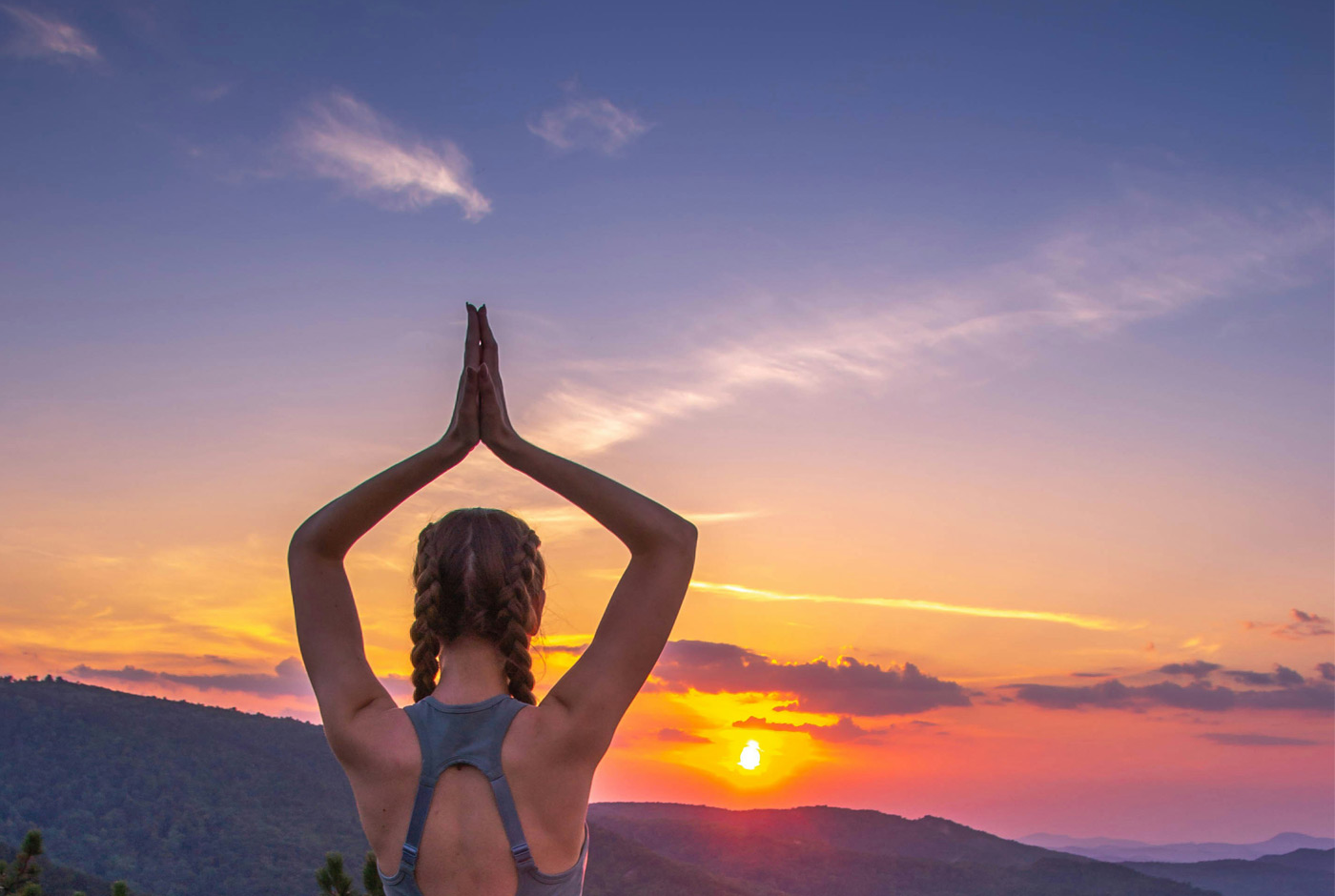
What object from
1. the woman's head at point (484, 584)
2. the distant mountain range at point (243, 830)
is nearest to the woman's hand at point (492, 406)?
the woman's head at point (484, 584)

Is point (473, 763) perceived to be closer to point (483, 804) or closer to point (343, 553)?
point (483, 804)

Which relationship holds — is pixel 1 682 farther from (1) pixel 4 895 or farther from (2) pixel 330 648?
(2) pixel 330 648

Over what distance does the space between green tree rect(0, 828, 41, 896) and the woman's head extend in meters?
23.1

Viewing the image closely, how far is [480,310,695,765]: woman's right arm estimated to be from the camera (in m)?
2.23

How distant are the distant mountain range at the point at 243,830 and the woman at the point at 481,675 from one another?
301ft

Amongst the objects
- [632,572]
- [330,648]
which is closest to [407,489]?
[330,648]

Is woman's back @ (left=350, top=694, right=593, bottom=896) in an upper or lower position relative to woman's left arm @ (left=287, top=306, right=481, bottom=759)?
lower

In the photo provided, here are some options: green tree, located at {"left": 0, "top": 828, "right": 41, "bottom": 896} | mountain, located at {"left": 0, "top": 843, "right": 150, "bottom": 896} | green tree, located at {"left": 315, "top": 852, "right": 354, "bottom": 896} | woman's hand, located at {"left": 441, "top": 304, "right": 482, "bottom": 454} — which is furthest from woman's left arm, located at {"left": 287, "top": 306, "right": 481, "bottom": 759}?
mountain, located at {"left": 0, "top": 843, "right": 150, "bottom": 896}

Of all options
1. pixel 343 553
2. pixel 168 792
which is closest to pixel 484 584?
pixel 343 553

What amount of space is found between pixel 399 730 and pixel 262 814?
142 metres

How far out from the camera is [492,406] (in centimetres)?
255

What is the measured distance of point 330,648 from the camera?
2512 millimetres

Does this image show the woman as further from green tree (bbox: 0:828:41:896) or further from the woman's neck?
green tree (bbox: 0:828:41:896)

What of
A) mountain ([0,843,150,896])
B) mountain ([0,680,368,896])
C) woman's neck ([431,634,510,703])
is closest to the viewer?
woman's neck ([431,634,510,703])
